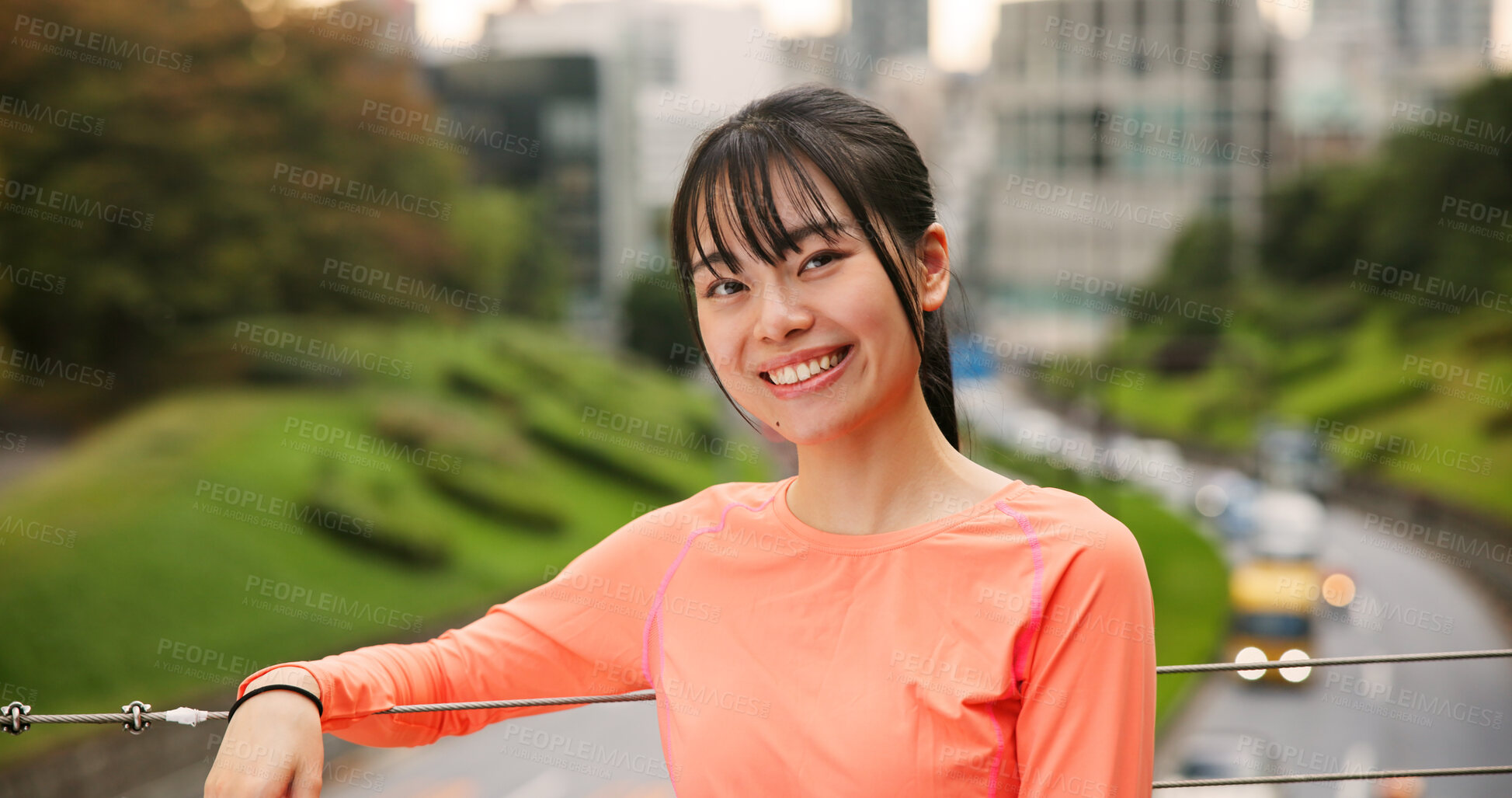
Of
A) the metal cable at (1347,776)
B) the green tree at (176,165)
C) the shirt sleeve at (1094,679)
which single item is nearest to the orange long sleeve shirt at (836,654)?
the shirt sleeve at (1094,679)

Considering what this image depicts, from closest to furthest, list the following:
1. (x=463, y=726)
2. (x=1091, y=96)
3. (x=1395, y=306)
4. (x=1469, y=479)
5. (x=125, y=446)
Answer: (x=463, y=726) < (x=125, y=446) < (x=1469, y=479) < (x=1395, y=306) < (x=1091, y=96)

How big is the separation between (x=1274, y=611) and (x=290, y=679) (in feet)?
50.6

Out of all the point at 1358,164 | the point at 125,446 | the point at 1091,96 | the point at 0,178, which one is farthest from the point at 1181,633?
the point at 1091,96

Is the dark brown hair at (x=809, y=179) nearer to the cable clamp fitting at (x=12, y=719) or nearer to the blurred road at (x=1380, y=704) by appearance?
the cable clamp fitting at (x=12, y=719)

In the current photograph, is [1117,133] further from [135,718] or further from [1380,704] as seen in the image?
[135,718]

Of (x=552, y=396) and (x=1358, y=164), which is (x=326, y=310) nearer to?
(x=552, y=396)

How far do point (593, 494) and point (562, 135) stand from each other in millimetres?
18949

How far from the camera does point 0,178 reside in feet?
36.4

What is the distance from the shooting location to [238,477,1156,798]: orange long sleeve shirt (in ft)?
3.67

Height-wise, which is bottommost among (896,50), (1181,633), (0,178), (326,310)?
(1181,633)

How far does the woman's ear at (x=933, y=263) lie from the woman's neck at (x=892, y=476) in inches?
4.3

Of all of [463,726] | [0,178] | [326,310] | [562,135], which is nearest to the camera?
[463,726]

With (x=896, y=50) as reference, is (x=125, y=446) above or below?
below

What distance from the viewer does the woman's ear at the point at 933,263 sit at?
1.35m
